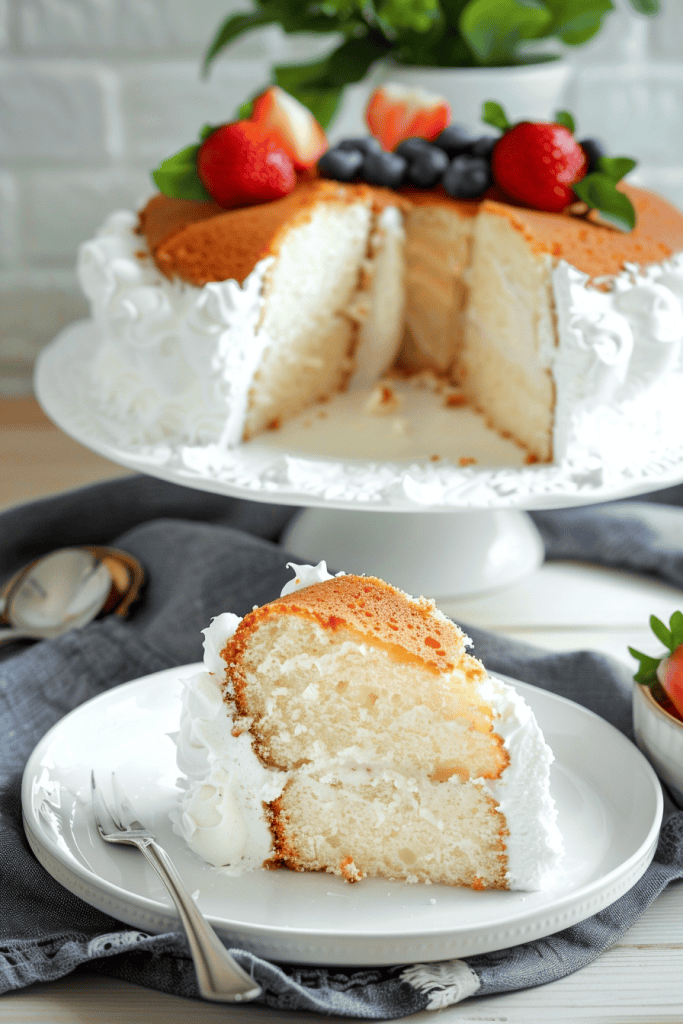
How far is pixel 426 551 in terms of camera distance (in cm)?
169

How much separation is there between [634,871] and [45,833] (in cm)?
54

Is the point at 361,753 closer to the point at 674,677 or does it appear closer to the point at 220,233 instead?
the point at 674,677

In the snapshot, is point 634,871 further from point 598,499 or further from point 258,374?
point 258,374

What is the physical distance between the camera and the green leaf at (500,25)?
6.19ft

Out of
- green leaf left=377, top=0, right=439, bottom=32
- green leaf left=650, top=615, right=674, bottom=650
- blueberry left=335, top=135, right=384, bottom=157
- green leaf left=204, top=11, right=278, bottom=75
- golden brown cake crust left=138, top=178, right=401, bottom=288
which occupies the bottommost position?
green leaf left=650, top=615, right=674, bottom=650

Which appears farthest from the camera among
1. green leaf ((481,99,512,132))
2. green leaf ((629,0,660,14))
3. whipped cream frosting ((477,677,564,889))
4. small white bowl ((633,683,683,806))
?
green leaf ((629,0,660,14))

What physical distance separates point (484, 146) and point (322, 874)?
48.6 inches

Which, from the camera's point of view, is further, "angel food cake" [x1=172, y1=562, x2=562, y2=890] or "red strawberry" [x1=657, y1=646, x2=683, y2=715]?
"red strawberry" [x1=657, y1=646, x2=683, y2=715]

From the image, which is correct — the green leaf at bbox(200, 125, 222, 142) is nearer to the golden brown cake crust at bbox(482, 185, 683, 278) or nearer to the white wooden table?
the golden brown cake crust at bbox(482, 185, 683, 278)

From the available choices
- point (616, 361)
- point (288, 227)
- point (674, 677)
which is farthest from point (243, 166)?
point (674, 677)

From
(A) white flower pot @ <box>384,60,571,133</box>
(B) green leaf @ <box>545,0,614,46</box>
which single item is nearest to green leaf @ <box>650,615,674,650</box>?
→ (A) white flower pot @ <box>384,60,571,133</box>

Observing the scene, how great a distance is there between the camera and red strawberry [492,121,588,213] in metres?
1.69

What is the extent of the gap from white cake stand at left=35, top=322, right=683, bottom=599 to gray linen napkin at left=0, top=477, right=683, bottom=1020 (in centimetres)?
12

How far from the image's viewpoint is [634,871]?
1.00m
